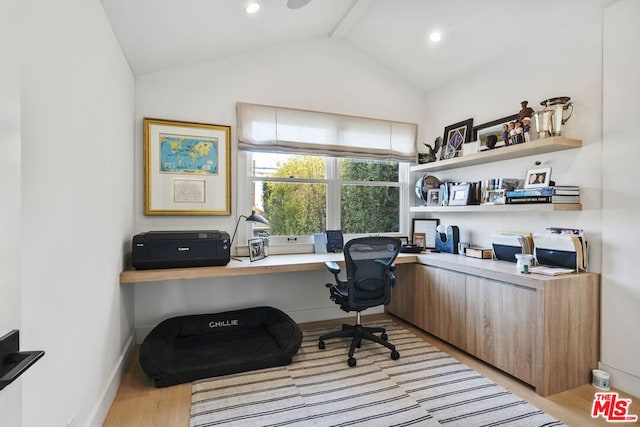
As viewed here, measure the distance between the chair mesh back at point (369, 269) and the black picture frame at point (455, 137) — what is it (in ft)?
4.31

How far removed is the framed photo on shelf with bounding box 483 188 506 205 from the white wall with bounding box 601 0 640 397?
0.65m

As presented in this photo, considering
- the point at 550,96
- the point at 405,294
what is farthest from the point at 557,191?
the point at 405,294

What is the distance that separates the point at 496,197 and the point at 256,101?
2360mm

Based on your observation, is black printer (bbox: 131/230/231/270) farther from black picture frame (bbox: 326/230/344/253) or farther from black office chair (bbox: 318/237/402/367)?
black picture frame (bbox: 326/230/344/253)

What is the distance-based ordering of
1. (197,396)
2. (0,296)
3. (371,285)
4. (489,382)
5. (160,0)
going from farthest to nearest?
1. (371,285)
2. (489,382)
3. (197,396)
4. (160,0)
5. (0,296)

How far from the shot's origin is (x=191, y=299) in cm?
303

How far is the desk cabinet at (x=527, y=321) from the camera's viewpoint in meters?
2.08

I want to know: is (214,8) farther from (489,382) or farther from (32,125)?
(489,382)

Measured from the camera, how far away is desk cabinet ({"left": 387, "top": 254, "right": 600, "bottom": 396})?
208cm

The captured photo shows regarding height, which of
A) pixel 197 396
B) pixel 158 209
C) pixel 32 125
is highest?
pixel 32 125

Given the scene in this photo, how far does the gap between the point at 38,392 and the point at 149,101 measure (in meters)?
2.41

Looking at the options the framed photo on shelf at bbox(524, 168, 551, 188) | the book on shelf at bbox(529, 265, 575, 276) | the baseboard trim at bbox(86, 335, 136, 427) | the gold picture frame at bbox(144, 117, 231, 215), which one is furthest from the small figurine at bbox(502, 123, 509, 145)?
the baseboard trim at bbox(86, 335, 136, 427)

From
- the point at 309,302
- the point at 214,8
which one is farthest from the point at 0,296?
the point at 309,302

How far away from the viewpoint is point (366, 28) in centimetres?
319
